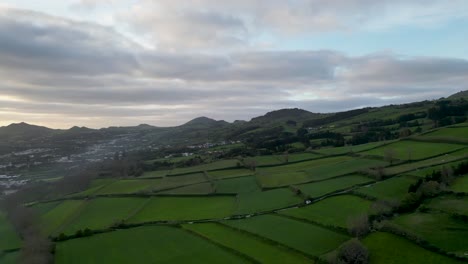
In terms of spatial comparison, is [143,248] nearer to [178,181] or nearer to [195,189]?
[195,189]

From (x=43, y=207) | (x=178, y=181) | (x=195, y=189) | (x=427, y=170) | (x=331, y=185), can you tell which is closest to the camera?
(x=427, y=170)

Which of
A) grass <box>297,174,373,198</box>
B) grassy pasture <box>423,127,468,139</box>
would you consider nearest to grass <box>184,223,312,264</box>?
grass <box>297,174,373,198</box>

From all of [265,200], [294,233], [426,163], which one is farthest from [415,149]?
A: [294,233]

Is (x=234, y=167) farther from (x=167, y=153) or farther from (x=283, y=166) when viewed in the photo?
(x=167, y=153)

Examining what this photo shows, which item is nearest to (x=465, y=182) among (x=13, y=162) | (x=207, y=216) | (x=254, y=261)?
(x=254, y=261)

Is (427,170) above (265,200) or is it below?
above
